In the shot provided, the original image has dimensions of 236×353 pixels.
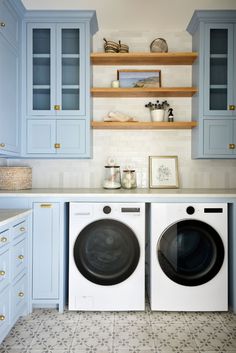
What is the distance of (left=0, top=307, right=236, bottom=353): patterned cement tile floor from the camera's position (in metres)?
1.88

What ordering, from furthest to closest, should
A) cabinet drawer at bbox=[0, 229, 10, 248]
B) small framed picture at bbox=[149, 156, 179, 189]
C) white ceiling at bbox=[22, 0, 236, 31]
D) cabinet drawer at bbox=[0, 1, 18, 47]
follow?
small framed picture at bbox=[149, 156, 179, 189]
white ceiling at bbox=[22, 0, 236, 31]
cabinet drawer at bbox=[0, 1, 18, 47]
cabinet drawer at bbox=[0, 229, 10, 248]

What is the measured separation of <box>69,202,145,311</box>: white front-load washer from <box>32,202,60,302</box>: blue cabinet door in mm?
123

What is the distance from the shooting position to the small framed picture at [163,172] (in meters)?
2.85

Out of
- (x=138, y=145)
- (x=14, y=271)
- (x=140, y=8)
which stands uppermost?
(x=140, y=8)

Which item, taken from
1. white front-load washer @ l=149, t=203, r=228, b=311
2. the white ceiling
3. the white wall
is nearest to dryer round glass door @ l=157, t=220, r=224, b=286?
white front-load washer @ l=149, t=203, r=228, b=311

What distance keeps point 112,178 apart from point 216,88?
129 centimetres

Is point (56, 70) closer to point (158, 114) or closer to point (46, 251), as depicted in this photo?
point (158, 114)

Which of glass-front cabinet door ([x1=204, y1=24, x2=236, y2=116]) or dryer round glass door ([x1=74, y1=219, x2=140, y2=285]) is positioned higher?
glass-front cabinet door ([x1=204, y1=24, x2=236, y2=116])

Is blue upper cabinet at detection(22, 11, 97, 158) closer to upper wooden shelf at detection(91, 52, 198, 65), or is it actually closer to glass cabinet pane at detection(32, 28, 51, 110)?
glass cabinet pane at detection(32, 28, 51, 110)

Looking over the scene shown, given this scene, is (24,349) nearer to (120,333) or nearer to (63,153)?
(120,333)

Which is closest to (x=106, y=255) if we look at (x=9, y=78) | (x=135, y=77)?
(x=9, y=78)

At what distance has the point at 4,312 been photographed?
5.90ft

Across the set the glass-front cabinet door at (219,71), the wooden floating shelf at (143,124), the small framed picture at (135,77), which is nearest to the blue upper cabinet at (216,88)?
the glass-front cabinet door at (219,71)

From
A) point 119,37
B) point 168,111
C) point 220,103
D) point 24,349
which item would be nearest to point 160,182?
point 168,111
